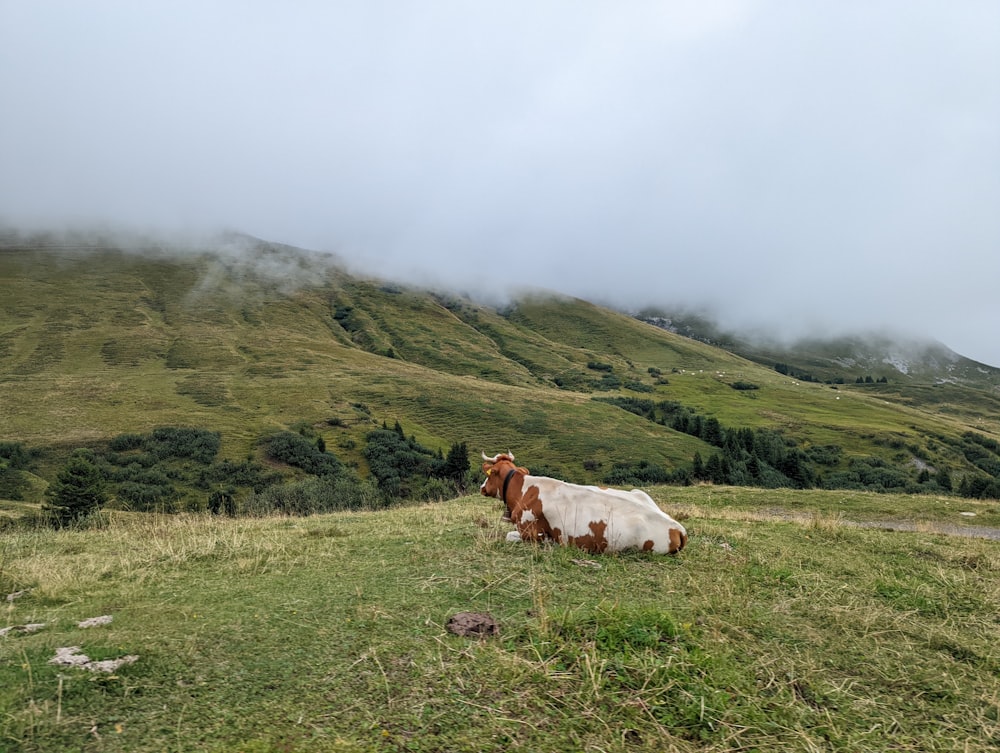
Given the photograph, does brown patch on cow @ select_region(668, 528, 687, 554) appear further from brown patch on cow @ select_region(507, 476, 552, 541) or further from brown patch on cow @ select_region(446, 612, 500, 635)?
brown patch on cow @ select_region(446, 612, 500, 635)

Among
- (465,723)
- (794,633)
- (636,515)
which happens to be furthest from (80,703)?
(636,515)

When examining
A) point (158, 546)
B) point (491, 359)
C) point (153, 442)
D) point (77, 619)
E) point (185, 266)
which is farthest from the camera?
point (185, 266)

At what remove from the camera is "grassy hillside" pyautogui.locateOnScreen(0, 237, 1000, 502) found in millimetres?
80688

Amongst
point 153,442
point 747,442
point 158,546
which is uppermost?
point 158,546

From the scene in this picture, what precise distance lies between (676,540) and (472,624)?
5.12 meters

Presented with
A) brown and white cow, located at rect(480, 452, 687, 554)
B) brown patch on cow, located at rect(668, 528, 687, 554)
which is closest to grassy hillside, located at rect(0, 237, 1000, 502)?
brown and white cow, located at rect(480, 452, 687, 554)

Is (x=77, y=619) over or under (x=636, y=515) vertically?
under

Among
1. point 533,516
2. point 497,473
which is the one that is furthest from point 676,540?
point 497,473

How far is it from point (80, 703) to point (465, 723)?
3008mm

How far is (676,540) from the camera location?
962 cm

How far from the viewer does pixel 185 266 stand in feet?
641

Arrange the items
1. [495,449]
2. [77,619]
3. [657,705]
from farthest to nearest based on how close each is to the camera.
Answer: [495,449] → [77,619] → [657,705]

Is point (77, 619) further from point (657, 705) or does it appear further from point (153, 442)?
point (153, 442)

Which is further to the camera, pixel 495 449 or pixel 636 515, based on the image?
pixel 495 449
